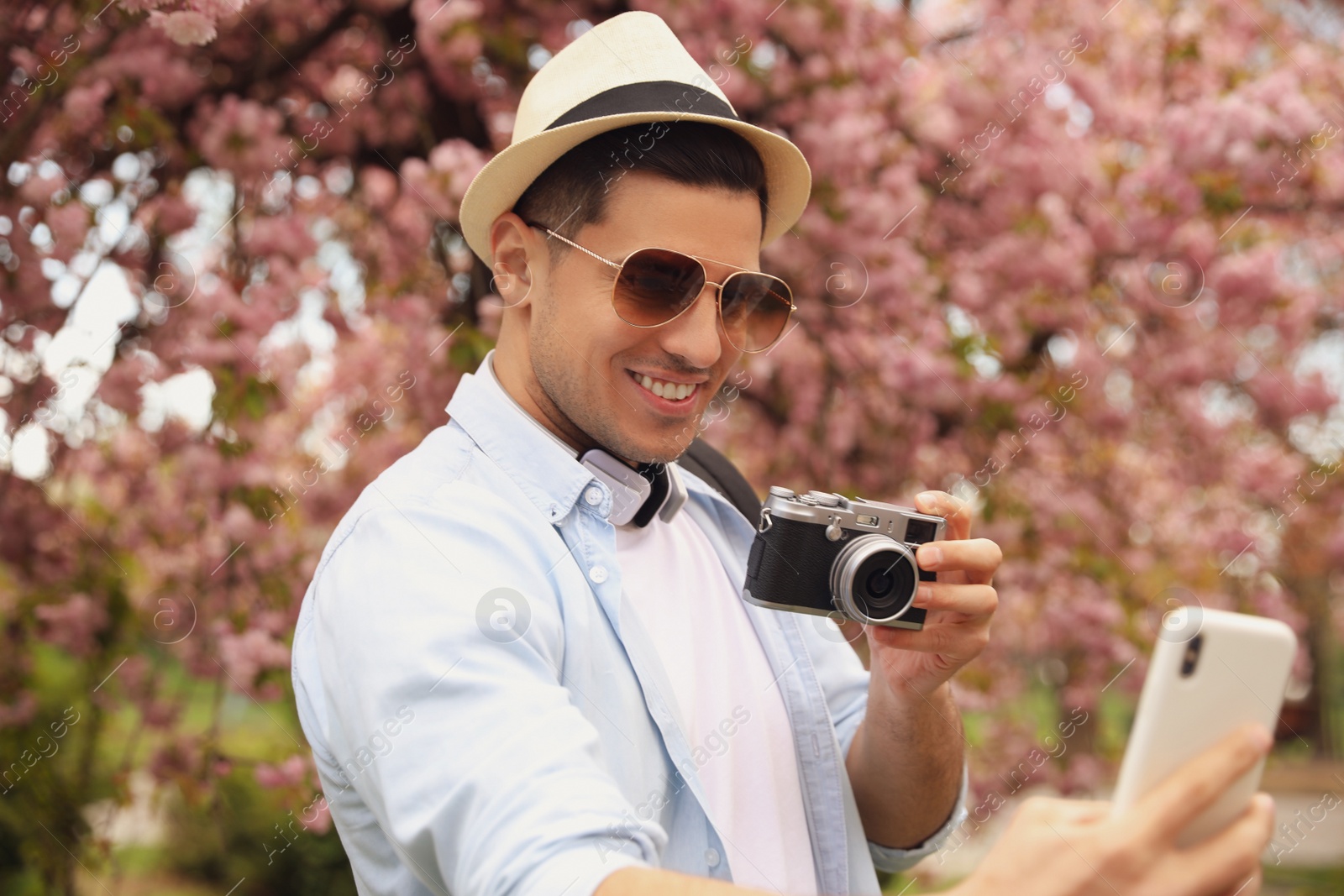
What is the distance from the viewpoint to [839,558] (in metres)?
1.45

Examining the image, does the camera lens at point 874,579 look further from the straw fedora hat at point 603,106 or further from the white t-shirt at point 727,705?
the straw fedora hat at point 603,106

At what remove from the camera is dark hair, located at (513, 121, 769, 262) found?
5.02 feet

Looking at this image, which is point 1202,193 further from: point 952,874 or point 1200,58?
point 952,874

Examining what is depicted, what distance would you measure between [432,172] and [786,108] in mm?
1461

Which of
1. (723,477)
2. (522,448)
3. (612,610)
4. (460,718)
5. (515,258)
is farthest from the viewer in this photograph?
(723,477)

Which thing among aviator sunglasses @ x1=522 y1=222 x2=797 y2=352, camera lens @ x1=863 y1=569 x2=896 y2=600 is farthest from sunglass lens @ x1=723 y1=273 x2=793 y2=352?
camera lens @ x1=863 y1=569 x2=896 y2=600

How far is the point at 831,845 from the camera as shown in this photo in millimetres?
1568

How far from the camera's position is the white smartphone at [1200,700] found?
0.82 metres

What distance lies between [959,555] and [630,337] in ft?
1.98

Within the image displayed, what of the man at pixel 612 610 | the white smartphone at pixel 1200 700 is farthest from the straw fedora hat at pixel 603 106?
the white smartphone at pixel 1200 700

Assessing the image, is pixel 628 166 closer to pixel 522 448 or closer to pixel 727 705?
pixel 522 448

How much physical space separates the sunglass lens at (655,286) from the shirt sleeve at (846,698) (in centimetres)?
64

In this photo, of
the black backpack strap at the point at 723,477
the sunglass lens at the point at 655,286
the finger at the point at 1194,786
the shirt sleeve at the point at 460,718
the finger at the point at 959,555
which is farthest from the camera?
the black backpack strap at the point at 723,477

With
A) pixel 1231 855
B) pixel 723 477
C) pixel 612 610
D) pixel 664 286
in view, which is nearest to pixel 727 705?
pixel 612 610
